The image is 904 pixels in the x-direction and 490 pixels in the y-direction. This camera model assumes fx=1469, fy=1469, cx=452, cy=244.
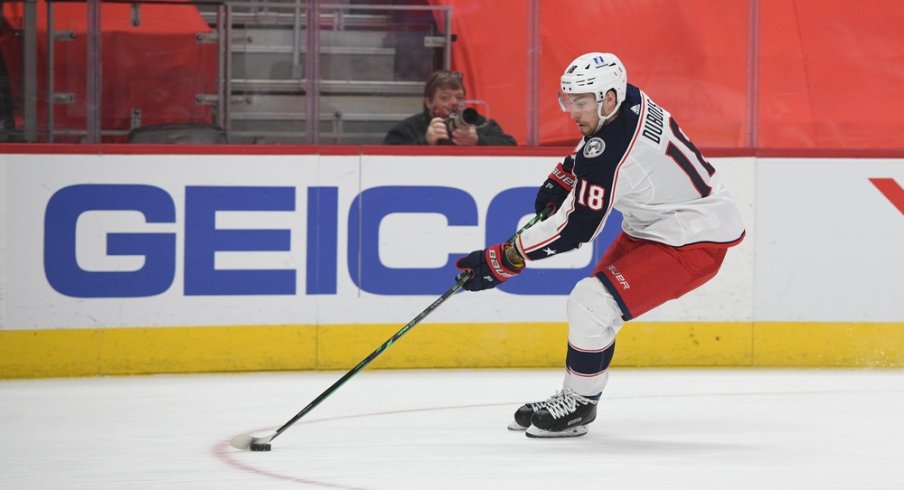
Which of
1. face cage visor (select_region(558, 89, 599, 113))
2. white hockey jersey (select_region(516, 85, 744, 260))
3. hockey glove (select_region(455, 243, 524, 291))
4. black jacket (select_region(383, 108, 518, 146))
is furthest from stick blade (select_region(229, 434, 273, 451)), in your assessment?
black jacket (select_region(383, 108, 518, 146))

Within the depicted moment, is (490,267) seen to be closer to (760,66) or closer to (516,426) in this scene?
(516,426)

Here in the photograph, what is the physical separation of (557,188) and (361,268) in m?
1.60

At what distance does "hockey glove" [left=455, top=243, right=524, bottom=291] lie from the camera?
4.25 metres

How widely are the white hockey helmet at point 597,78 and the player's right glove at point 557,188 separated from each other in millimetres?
380

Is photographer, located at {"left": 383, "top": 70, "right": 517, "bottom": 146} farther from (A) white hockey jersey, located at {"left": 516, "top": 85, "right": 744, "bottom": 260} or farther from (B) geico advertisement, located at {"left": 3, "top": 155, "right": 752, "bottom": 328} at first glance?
(A) white hockey jersey, located at {"left": 516, "top": 85, "right": 744, "bottom": 260}

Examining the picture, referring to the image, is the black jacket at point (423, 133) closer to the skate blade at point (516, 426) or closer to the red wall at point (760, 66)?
the red wall at point (760, 66)

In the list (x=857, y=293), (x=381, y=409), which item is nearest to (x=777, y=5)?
(x=857, y=293)

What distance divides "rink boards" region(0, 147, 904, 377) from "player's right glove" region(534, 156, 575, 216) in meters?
1.46

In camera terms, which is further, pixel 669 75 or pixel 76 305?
pixel 669 75

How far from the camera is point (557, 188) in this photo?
15.2 feet

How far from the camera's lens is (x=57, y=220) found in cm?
576

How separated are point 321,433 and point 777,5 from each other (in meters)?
3.06

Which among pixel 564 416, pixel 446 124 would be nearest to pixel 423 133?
pixel 446 124

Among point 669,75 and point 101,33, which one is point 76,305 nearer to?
point 101,33
